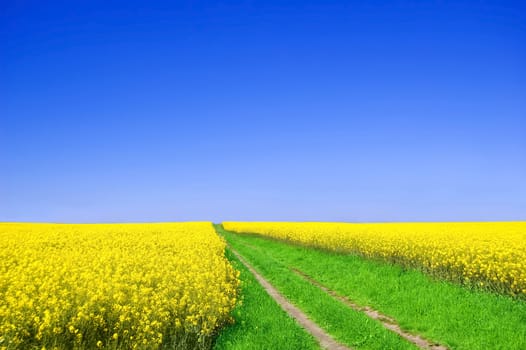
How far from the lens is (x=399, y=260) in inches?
805

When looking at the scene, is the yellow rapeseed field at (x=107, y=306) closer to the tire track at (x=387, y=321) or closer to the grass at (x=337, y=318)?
the grass at (x=337, y=318)

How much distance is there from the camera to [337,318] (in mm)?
12727

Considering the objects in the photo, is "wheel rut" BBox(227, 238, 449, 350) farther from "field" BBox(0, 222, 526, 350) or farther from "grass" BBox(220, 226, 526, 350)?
"grass" BBox(220, 226, 526, 350)

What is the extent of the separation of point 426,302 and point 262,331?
6190 millimetres

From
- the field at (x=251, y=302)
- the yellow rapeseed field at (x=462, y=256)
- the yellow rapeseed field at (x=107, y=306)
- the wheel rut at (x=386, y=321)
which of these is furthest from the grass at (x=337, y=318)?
the yellow rapeseed field at (x=462, y=256)

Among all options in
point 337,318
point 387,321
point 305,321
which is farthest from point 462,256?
point 305,321

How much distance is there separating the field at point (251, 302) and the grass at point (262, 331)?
36 mm

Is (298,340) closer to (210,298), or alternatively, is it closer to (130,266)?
(210,298)

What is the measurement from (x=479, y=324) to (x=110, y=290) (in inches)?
394

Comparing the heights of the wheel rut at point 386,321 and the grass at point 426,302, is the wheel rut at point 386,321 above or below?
below

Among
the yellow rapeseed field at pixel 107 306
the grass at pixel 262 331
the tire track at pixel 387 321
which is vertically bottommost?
the tire track at pixel 387 321

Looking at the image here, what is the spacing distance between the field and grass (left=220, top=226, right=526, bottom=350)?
0.14ft

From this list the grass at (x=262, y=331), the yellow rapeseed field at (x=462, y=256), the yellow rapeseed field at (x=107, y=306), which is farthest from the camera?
the yellow rapeseed field at (x=462, y=256)

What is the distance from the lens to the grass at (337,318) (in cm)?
1056
